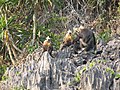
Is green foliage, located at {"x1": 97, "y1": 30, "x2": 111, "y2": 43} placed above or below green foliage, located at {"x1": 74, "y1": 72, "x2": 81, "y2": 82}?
above

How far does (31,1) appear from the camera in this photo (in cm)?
1245

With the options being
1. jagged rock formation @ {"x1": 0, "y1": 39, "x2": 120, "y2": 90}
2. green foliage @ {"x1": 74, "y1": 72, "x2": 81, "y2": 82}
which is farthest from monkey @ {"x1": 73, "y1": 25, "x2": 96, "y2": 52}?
green foliage @ {"x1": 74, "y1": 72, "x2": 81, "y2": 82}

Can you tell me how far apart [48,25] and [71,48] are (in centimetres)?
504

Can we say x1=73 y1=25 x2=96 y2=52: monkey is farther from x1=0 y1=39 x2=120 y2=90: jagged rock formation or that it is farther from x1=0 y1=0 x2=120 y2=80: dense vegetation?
x1=0 y1=0 x2=120 y2=80: dense vegetation

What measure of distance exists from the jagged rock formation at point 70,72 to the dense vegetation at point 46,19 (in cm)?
348

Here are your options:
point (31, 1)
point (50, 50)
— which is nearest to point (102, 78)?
point (50, 50)

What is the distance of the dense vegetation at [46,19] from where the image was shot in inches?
454

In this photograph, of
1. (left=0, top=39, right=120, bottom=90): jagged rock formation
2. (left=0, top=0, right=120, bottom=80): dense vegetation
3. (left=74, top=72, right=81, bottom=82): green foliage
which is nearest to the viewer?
(left=0, top=39, right=120, bottom=90): jagged rock formation

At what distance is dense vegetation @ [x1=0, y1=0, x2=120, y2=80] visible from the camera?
11523 mm

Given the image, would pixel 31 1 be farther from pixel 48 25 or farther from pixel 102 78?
pixel 102 78

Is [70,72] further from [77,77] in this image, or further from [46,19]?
[46,19]

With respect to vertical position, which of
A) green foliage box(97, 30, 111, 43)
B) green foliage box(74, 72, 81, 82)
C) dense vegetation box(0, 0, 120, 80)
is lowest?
green foliage box(74, 72, 81, 82)

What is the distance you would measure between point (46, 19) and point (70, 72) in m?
5.82

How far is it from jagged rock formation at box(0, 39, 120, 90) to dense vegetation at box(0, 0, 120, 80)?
348cm
